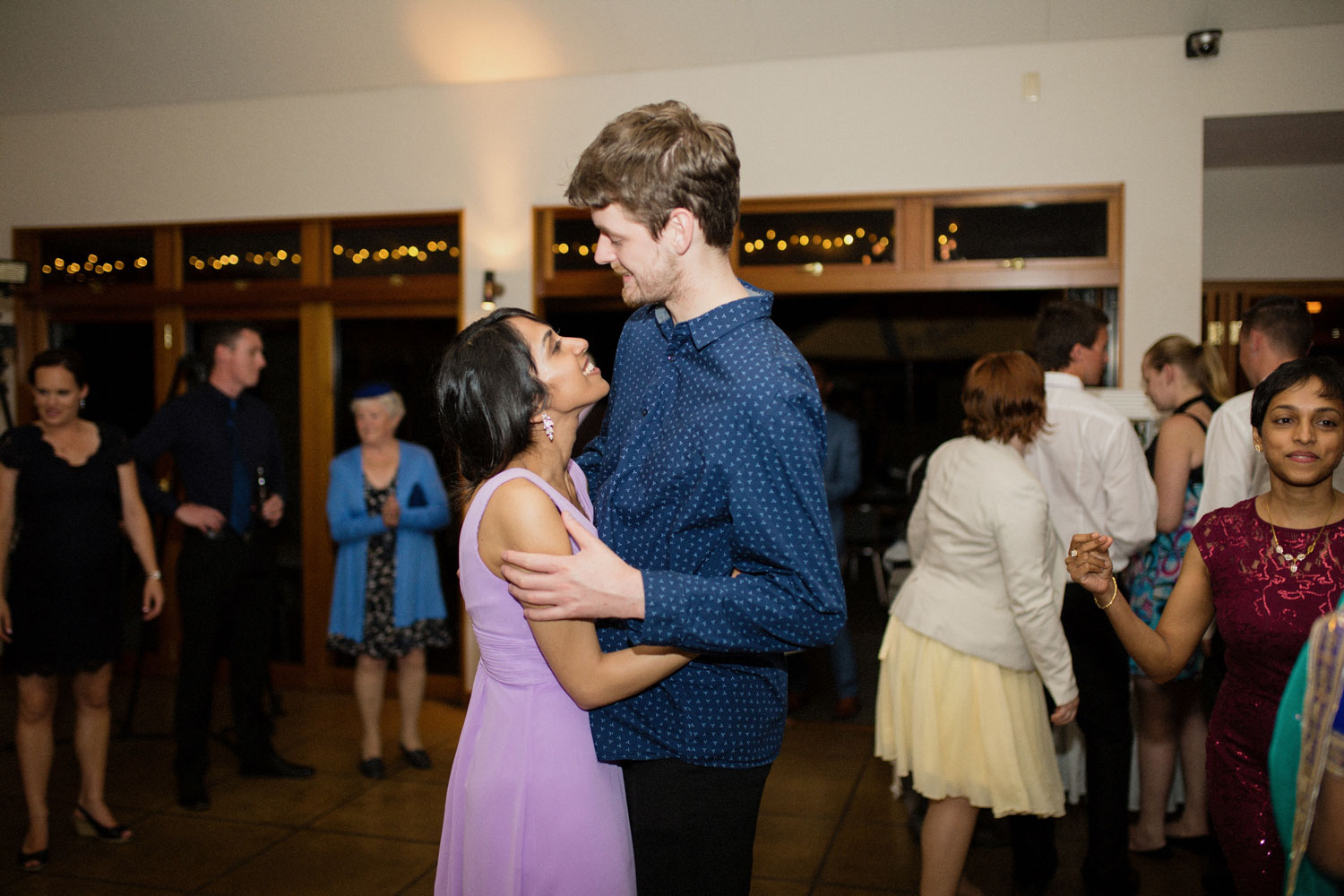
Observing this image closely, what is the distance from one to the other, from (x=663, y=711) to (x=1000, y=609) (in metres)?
1.57

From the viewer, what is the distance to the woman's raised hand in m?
1.82

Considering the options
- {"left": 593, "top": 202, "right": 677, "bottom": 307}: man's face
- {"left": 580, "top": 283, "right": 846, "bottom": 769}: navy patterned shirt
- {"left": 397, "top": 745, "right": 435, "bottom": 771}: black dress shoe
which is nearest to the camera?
{"left": 580, "top": 283, "right": 846, "bottom": 769}: navy patterned shirt

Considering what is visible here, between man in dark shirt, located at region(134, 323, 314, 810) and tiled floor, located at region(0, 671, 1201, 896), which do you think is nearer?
tiled floor, located at region(0, 671, 1201, 896)

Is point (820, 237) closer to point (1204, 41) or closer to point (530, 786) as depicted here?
point (1204, 41)

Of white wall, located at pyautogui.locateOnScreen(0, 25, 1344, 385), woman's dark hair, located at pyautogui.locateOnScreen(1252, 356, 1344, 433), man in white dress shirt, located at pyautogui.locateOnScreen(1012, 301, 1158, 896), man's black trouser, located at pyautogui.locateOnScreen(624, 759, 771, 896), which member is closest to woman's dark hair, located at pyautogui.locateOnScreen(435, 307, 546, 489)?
man's black trouser, located at pyautogui.locateOnScreen(624, 759, 771, 896)

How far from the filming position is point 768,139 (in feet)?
16.2

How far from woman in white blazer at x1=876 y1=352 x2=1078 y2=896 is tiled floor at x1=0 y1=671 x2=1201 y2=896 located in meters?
0.62

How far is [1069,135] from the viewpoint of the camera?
15.2ft

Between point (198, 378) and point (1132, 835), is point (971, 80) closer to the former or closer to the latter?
point (1132, 835)

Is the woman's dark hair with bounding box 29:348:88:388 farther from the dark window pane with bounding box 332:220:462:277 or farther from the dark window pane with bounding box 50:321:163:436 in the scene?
the dark window pane with bounding box 50:321:163:436

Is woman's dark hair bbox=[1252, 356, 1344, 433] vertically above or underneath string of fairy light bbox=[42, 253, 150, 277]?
underneath

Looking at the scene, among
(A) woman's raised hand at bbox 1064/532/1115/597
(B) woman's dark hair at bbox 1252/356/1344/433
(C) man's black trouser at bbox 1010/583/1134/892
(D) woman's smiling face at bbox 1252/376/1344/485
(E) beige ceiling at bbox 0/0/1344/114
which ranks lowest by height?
(C) man's black trouser at bbox 1010/583/1134/892

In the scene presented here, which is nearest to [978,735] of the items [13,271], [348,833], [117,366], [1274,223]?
[348,833]

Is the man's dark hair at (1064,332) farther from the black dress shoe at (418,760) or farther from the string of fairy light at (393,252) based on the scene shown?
the string of fairy light at (393,252)
